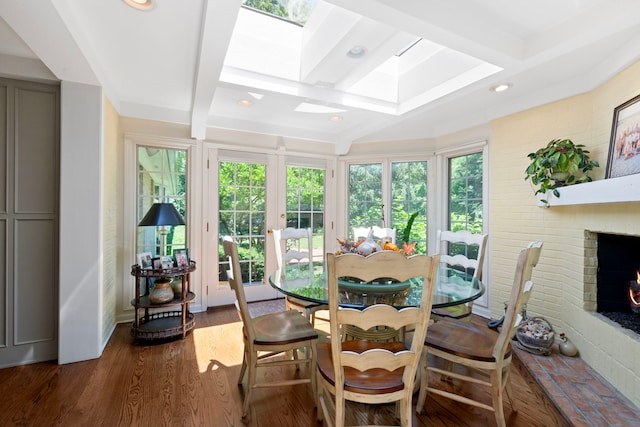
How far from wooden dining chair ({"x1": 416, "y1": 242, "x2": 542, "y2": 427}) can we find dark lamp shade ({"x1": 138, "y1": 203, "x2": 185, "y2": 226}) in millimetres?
2308

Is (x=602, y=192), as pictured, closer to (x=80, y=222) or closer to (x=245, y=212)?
(x=245, y=212)

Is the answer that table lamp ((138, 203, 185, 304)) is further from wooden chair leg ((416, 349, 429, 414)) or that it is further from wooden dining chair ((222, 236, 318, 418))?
wooden chair leg ((416, 349, 429, 414))

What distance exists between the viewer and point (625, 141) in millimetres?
1983

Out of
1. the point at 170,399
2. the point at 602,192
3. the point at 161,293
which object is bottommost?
the point at 170,399

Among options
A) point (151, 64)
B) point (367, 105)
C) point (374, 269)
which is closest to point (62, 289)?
point (151, 64)

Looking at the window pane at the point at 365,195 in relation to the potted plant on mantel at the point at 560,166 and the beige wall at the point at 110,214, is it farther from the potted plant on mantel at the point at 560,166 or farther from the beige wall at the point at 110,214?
the beige wall at the point at 110,214

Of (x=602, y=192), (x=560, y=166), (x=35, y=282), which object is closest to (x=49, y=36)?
(x=35, y=282)

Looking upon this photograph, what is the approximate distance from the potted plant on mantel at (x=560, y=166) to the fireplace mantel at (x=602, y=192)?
71 mm

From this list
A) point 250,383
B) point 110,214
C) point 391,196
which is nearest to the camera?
point 250,383

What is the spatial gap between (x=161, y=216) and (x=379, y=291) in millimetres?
2039

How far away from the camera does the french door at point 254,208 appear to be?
358cm

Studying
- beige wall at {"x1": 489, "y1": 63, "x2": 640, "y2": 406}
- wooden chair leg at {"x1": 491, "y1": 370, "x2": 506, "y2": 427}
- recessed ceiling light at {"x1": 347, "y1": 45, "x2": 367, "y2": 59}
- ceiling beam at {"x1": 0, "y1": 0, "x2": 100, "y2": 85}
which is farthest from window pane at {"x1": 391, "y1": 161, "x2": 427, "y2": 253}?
ceiling beam at {"x1": 0, "y1": 0, "x2": 100, "y2": 85}

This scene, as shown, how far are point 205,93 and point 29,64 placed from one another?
3.93ft

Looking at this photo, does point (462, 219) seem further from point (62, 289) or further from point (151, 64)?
point (62, 289)
